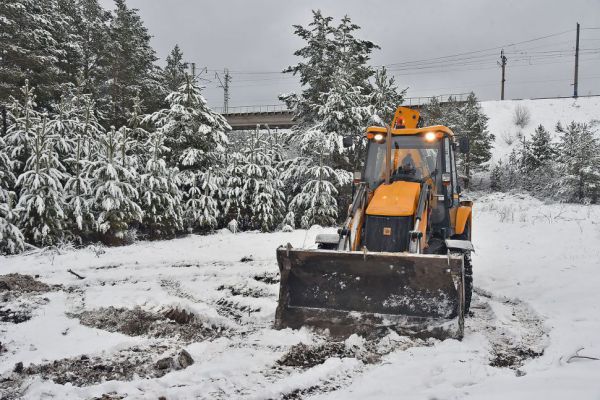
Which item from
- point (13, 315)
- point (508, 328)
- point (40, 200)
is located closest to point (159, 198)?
point (40, 200)

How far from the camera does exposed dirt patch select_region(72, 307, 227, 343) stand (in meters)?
5.06

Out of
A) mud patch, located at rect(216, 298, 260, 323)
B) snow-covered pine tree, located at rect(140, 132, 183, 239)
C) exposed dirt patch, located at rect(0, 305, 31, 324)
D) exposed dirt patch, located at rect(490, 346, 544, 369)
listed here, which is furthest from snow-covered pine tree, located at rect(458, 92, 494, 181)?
exposed dirt patch, located at rect(0, 305, 31, 324)

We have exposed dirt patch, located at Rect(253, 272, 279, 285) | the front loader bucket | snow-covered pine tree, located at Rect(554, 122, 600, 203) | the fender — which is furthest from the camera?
snow-covered pine tree, located at Rect(554, 122, 600, 203)

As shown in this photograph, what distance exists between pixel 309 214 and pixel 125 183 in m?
5.87

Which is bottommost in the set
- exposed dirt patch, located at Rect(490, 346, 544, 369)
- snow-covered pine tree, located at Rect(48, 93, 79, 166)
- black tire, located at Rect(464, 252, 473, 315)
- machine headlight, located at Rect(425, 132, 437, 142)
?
exposed dirt patch, located at Rect(490, 346, 544, 369)

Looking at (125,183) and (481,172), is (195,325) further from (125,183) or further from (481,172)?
(481,172)

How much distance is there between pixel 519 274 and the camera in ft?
26.4

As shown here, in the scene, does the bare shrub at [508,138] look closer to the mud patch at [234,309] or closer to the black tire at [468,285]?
the black tire at [468,285]

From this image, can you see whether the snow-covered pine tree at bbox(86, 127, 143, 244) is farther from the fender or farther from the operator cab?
the fender

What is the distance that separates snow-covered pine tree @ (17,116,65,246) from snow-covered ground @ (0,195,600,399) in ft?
5.19

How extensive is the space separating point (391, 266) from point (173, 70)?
97.4ft

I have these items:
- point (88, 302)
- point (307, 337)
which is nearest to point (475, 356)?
point (307, 337)

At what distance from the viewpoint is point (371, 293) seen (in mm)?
5117

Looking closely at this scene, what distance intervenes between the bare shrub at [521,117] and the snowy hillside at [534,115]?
26 centimetres
